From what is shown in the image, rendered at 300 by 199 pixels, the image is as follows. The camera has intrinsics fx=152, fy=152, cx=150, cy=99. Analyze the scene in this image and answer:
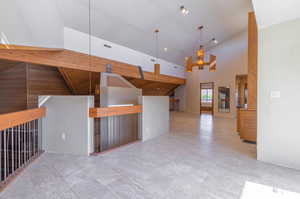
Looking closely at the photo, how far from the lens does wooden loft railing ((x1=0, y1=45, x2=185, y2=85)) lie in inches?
148

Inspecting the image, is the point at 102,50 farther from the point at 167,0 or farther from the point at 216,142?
the point at 216,142

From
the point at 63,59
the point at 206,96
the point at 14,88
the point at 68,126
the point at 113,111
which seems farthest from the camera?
the point at 206,96

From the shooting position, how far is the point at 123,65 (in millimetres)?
6578

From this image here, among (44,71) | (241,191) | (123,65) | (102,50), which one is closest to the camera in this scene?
(241,191)

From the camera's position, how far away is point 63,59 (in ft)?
15.2

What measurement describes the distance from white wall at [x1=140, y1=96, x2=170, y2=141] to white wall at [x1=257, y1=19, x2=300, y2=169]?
2.70 meters

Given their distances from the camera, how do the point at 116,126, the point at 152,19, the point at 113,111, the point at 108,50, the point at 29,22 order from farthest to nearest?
the point at 108,50
the point at 152,19
the point at 116,126
the point at 113,111
the point at 29,22

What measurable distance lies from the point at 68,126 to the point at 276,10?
445 cm

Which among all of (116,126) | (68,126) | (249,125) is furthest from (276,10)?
(68,126)

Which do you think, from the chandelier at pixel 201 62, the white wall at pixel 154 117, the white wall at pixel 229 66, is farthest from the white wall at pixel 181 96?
the white wall at pixel 154 117

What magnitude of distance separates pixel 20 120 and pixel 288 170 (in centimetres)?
467

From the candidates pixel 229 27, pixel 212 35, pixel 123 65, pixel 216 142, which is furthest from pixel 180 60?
pixel 216 142

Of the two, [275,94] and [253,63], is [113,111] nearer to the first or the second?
[275,94]

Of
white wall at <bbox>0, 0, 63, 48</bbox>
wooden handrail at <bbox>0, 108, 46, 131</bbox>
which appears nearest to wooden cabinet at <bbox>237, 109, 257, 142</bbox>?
wooden handrail at <bbox>0, 108, 46, 131</bbox>
